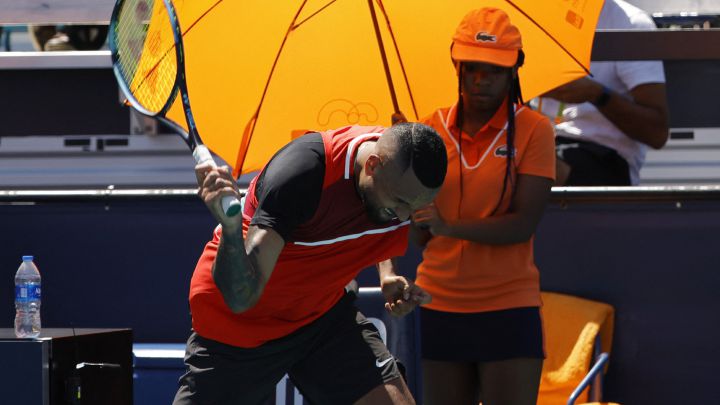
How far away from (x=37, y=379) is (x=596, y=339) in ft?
8.21

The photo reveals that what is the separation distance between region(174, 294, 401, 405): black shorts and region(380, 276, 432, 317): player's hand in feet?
0.58

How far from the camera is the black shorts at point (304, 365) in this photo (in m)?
4.23

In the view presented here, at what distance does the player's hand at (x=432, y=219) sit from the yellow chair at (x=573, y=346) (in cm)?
121

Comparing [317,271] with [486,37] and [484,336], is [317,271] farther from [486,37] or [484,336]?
[486,37]

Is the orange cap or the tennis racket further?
the orange cap

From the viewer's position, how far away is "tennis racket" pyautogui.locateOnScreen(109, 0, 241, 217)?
3.86m

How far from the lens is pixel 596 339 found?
5.78m

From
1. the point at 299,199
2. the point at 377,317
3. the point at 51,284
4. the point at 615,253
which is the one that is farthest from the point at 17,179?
the point at 299,199

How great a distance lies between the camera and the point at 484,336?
4.75 meters

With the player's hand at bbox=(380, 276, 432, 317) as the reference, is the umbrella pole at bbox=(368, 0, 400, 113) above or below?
above

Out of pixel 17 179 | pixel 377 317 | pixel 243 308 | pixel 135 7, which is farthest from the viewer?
pixel 17 179

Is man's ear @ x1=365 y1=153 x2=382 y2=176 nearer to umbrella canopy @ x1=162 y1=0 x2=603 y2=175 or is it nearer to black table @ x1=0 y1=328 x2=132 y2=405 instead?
umbrella canopy @ x1=162 y1=0 x2=603 y2=175

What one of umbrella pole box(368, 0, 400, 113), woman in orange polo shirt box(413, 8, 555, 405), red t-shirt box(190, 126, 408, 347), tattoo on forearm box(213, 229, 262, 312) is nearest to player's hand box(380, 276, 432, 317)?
red t-shirt box(190, 126, 408, 347)

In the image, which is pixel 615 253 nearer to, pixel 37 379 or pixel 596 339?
pixel 596 339
